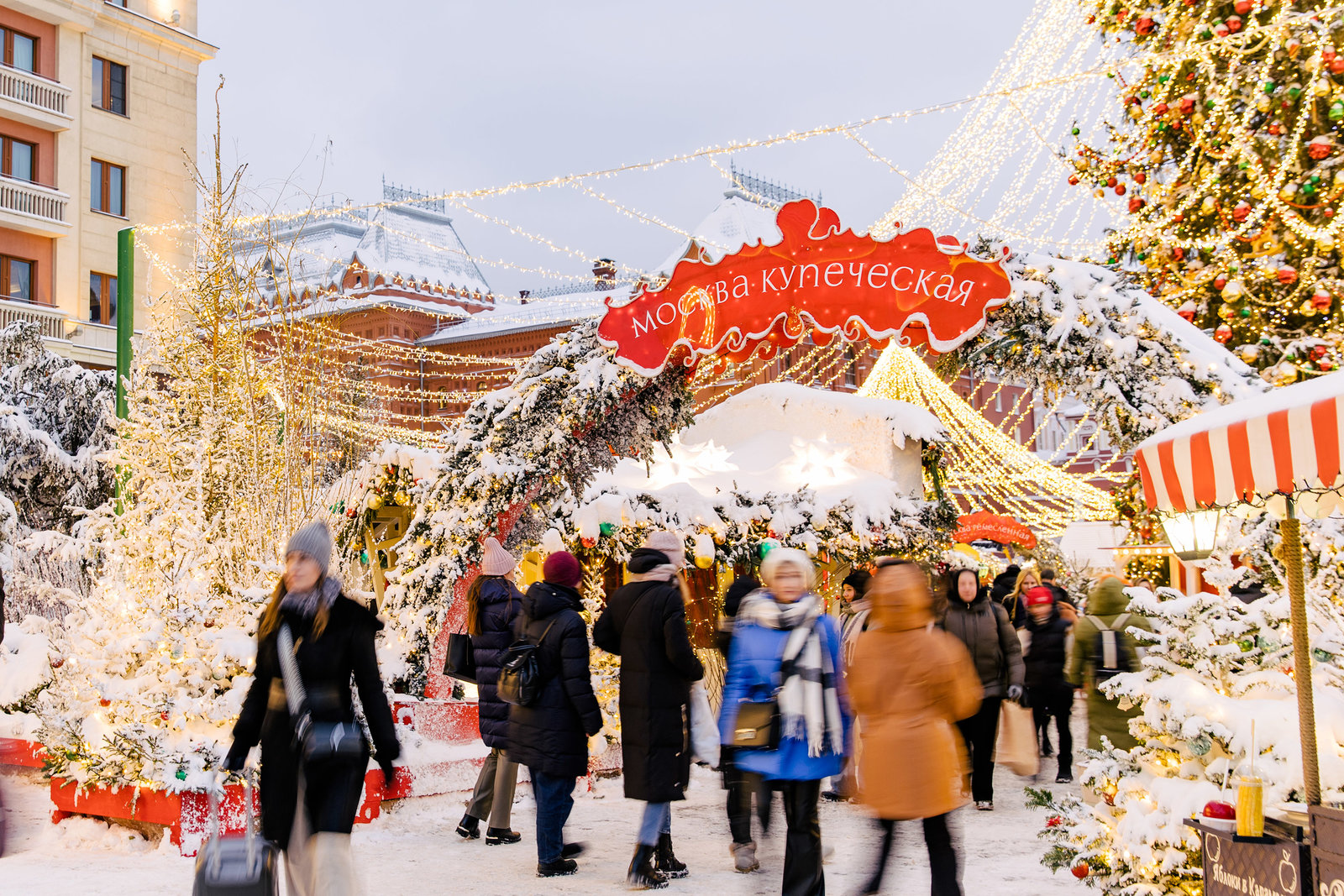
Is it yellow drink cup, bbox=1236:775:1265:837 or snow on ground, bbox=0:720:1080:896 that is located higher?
yellow drink cup, bbox=1236:775:1265:837

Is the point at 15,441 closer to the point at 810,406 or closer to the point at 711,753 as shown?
the point at 810,406

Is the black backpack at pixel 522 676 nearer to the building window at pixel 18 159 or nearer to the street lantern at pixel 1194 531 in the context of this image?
the street lantern at pixel 1194 531

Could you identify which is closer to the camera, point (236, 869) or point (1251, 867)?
point (236, 869)

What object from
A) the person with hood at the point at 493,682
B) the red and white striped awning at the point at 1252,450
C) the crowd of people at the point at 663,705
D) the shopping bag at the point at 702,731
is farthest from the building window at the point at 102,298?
the red and white striped awning at the point at 1252,450

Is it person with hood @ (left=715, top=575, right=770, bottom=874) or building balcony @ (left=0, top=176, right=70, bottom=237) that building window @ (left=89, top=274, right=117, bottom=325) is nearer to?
building balcony @ (left=0, top=176, right=70, bottom=237)

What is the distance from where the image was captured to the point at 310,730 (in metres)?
4.14

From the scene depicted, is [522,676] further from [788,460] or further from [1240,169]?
[788,460]

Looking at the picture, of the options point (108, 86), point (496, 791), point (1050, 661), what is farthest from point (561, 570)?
point (108, 86)

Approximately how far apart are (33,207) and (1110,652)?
24316 mm

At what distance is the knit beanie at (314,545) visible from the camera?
4301mm

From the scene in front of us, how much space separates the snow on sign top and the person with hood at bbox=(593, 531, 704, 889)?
605 centimetres

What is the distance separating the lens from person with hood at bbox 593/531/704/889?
5797mm

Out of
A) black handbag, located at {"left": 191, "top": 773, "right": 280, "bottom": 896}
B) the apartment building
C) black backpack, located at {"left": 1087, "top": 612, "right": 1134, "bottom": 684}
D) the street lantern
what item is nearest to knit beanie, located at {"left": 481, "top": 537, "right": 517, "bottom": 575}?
black handbag, located at {"left": 191, "top": 773, "right": 280, "bottom": 896}

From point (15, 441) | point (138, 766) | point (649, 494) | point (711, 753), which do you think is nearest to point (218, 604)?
point (138, 766)
